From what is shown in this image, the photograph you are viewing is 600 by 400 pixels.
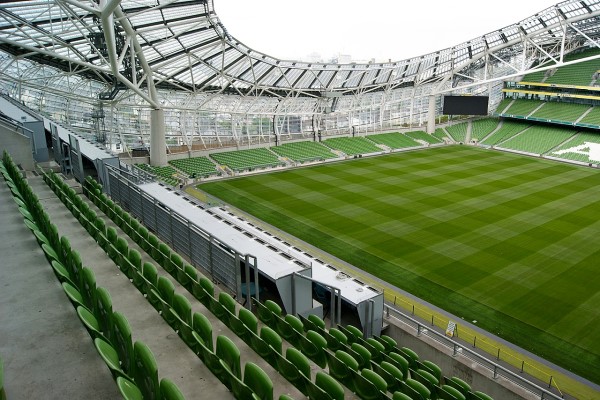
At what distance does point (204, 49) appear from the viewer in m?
29.7

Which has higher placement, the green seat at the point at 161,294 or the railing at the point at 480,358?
the green seat at the point at 161,294

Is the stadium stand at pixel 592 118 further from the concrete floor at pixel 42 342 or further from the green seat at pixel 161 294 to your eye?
the concrete floor at pixel 42 342

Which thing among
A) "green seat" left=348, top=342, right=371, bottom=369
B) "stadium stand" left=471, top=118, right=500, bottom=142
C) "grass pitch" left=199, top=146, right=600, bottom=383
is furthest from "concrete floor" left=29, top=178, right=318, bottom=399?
"stadium stand" left=471, top=118, right=500, bottom=142

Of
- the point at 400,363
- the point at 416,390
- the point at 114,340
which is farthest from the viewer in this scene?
the point at 400,363

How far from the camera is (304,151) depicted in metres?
42.9

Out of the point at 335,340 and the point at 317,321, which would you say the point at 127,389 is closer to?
the point at 335,340

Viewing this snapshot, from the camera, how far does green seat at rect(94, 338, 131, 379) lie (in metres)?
4.21

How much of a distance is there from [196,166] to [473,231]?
21.6 metres

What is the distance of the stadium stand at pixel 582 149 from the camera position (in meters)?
41.1

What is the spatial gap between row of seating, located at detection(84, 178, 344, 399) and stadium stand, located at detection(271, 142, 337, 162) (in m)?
32.3

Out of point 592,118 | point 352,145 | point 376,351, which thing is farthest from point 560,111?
point 376,351

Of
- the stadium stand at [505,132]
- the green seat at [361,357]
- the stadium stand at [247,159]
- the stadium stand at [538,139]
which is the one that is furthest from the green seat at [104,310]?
the stadium stand at [505,132]

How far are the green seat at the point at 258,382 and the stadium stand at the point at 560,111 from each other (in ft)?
168

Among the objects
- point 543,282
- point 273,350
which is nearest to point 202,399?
point 273,350
